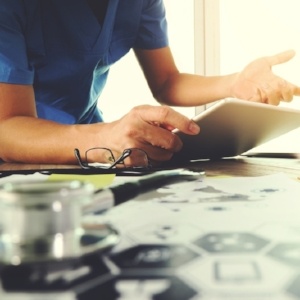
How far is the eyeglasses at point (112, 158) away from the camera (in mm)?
699

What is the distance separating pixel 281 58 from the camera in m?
1.06

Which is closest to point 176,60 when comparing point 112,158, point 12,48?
point 12,48

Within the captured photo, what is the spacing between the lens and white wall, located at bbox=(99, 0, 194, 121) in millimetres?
2051

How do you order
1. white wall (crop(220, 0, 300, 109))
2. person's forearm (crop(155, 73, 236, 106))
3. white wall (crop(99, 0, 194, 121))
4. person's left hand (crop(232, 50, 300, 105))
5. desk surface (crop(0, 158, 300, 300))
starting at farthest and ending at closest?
white wall (crop(99, 0, 194, 121)) → white wall (crop(220, 0, 300, 109)) → person's forearm (crop(155, 73, 236, 106)) → person's left hand (crop(232, 50, 300, 105)) → desk surface (crop(0, 158, 300, 300))

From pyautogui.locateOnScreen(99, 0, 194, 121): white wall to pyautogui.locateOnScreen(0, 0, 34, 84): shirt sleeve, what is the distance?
1.14m

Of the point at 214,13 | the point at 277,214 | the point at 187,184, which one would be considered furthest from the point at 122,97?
the point at 277,214

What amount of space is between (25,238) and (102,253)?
1.6 inches

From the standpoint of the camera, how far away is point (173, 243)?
0.25 meters

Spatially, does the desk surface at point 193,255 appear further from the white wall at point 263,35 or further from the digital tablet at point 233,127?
the white wall at point 263,35

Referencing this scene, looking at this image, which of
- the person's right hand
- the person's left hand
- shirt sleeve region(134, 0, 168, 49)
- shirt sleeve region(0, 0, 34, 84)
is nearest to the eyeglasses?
the person's right hand

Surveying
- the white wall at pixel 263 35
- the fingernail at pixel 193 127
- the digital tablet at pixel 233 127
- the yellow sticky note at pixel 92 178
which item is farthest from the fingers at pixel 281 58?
the white wall at pixel 263 35

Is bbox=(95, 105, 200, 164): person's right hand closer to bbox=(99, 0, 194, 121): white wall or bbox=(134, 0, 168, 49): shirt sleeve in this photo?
bbox=(134, 0, 168, 49): shirt sleeve

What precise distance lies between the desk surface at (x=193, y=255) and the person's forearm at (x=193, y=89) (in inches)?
31.5

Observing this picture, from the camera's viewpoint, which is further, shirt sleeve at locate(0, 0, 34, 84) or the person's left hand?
the person's left hand
